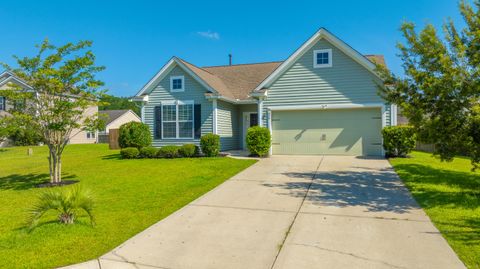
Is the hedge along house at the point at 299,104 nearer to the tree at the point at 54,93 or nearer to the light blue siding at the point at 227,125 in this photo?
the light blue siding at the point at 227,125

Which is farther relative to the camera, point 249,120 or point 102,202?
point 249,120

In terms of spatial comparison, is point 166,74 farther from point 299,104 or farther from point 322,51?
point 322,51

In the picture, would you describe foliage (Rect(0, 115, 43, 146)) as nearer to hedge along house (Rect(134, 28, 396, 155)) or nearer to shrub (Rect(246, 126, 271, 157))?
hedge along house (Rect(134, 28, 396, 155))

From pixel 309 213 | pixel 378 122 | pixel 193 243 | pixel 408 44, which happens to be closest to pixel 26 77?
pixel 193 243

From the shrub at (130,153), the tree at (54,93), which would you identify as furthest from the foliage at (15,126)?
the shrub at (130,153)

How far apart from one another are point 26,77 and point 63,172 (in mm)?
4237

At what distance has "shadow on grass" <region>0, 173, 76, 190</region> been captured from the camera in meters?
8.96

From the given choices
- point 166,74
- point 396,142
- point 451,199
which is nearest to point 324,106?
point 396,142

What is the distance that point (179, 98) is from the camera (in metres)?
16.2

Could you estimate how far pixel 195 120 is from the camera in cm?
1600

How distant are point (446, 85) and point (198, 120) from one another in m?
11.6

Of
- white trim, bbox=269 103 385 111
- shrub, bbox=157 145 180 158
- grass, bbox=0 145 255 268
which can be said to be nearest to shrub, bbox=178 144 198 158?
shrub, bbox=157 145 180 158

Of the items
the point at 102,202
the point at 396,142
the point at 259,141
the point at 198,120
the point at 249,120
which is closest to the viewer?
the point at 102,202

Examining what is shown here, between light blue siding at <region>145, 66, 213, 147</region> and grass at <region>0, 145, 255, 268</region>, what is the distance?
3.44 metres
